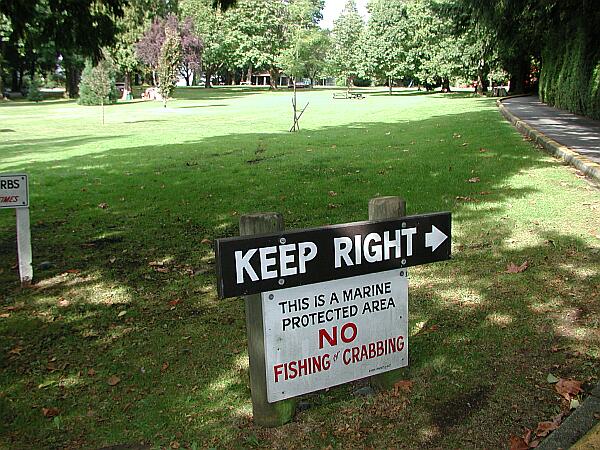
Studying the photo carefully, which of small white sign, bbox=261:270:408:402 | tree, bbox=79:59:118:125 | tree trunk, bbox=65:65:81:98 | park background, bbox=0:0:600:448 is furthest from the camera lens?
tree trunk, bbox=65:65:81:98

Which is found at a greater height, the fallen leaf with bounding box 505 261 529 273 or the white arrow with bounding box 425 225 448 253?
the white arrow with bounding box 425 225 448 253

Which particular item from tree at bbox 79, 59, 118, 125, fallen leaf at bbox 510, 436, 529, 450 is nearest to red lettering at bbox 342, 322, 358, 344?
fallen leaf at bbox 510, 436, 529, 450

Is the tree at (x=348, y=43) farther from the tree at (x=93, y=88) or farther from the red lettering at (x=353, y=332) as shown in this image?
the red lettering at (x=353, y=332)

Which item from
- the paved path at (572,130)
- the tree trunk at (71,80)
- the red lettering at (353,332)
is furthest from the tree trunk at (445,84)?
the red lettering at (353,332)

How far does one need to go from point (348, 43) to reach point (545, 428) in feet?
313

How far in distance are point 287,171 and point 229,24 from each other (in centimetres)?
7558

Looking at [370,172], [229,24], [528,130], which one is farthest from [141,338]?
[229,24]

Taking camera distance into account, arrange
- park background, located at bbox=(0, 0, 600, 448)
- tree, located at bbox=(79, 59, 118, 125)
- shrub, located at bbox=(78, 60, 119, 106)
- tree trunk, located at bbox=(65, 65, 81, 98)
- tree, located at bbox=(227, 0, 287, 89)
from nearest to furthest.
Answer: park background, located at bbox=(0, 0, 600, 448)
tree, located at bbox=(79, 59, 118, 125)
shrub, located at bbox=(78, 60, 119, 106)
tree trunk, located at bbox=(65, 65, 81, 98)
tree, located at bbox=(227, 0, 287, 89)

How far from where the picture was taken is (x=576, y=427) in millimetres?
3096

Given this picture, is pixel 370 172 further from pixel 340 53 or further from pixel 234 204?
pixel 340 53

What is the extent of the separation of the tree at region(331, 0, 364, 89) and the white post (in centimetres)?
6877

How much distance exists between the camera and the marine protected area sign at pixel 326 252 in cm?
297

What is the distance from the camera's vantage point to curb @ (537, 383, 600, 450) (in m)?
2.99

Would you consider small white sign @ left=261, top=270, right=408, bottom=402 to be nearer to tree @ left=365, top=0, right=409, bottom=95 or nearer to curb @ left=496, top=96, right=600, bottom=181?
curb @ left=496, top=96, right=600, bottom=181
